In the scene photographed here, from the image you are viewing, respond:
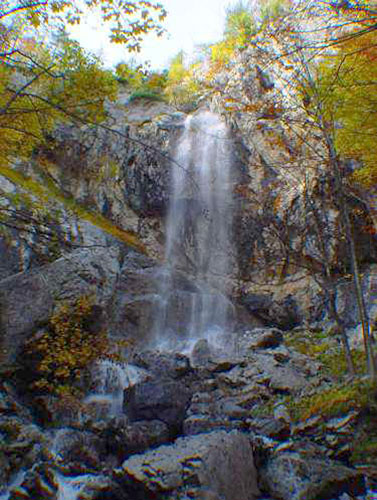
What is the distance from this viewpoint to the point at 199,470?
3.80 metres

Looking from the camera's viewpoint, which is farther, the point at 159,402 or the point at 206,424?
the point at 159,402

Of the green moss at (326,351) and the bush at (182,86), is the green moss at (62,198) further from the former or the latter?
the bush at (182,86)

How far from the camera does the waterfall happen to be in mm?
11578

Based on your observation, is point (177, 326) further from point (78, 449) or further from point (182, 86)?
point (182, 86)

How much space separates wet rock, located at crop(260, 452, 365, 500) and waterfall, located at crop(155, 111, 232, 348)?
7.04 meters

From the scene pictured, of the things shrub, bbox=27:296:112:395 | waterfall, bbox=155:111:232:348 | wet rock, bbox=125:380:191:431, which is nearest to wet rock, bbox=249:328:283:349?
waterfall, bbox=155:111:232:348

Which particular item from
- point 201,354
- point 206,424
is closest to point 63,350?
point 206,424

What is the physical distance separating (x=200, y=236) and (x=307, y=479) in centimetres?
1027

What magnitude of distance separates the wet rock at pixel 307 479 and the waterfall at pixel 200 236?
704 centimetres

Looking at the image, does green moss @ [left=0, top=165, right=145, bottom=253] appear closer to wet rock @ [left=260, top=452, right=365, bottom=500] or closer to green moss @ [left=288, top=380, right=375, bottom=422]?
green moss @ [left=288, top=380, right=375, bottom=422]

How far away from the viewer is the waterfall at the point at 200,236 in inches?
456

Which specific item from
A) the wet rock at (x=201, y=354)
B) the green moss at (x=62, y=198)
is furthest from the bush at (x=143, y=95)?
the wet rock at (x=201, y=354)

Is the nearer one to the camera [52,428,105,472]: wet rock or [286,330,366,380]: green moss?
[52,428,105,472]: wet rock

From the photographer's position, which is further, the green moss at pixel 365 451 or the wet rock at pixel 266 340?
the wet rock at pixel 266 340
